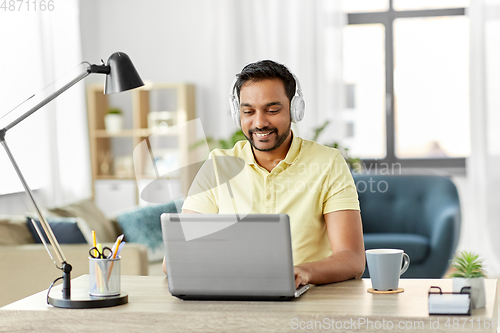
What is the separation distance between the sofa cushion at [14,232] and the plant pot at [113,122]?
2281 millimetres

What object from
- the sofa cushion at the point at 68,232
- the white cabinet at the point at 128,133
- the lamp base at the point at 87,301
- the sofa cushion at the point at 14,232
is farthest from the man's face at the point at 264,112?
the white cabinet at the point at 128,133

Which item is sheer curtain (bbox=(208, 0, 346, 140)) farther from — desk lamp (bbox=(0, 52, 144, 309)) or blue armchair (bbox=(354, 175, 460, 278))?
desk lamp (bbox=(0, 52, 144, 309))

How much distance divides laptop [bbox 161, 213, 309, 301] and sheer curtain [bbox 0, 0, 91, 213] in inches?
99.0

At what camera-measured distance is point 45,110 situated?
4441 millimetres

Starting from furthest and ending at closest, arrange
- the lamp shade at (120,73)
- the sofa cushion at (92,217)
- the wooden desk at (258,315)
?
the sofa cushion at (92,217)
the lamp shade at (120,73)
the wooden desk at (258,315)

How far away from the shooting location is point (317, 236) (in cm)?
167

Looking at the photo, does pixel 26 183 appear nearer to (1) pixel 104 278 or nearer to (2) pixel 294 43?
(1) pixel 104 278

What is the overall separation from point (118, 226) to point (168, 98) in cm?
203

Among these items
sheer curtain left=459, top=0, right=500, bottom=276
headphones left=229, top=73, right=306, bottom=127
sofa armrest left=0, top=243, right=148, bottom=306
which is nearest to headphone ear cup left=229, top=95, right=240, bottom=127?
headphones left=229, top=73, right=306, bottom=127

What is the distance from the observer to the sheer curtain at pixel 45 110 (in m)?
3.96

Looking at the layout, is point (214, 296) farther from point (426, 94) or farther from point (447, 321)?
point (426, 94)

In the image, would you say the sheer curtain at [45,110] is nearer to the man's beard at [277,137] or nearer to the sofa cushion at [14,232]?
the sofa cushion at [14,232]

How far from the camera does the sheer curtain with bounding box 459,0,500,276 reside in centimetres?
482

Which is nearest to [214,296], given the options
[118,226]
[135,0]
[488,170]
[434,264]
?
[118,226]
